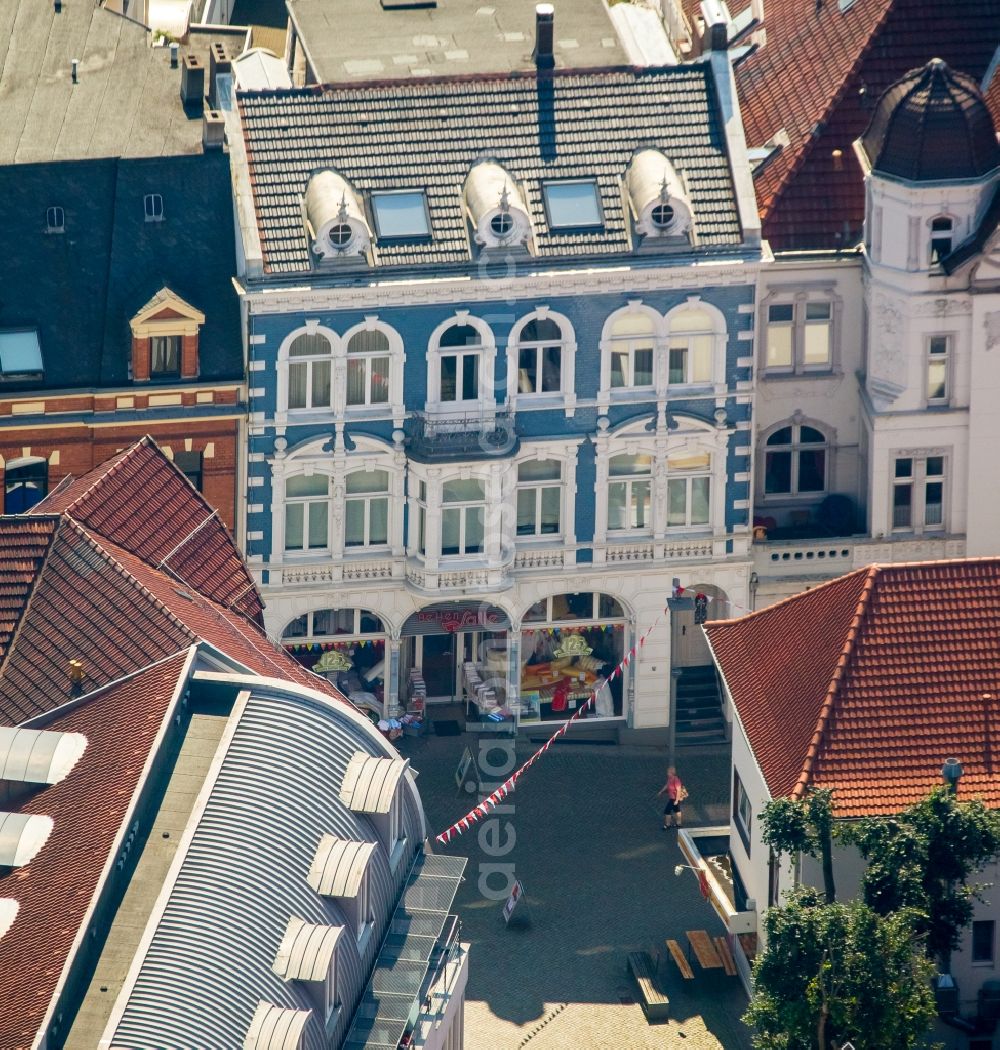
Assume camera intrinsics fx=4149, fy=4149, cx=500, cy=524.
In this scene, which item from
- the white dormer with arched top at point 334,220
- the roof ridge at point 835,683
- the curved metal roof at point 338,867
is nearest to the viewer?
the curved metal roof at point 338,867

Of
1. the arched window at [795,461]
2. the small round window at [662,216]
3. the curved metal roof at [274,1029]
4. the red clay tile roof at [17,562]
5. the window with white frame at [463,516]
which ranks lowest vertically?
the curved metal roof at [274,1029]

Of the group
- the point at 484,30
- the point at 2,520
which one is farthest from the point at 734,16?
the point at 2,520

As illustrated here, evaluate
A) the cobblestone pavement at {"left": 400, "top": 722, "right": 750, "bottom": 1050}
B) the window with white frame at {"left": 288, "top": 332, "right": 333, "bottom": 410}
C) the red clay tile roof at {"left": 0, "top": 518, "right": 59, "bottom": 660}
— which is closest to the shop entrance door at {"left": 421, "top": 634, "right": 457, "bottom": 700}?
the cobblestone pavement at {"left": 400, "top": 722, "right": 750, "bottom": 1050}

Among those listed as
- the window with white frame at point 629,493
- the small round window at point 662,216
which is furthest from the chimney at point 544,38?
the window with white frame at point 629,493

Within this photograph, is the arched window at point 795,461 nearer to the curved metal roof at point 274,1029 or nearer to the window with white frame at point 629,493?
the window with white frame at point 629,493

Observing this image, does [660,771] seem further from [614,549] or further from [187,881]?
[187,881]

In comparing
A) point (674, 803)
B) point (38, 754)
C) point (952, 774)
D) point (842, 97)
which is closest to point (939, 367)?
point (842, 97)

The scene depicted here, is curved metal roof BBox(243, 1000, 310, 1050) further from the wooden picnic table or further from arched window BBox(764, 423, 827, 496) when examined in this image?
arched window BBox(764, 423, 827, 496)
